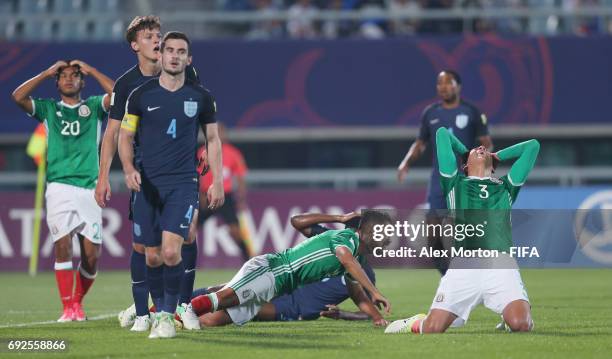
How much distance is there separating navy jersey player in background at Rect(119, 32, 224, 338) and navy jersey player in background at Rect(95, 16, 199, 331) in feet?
0.82

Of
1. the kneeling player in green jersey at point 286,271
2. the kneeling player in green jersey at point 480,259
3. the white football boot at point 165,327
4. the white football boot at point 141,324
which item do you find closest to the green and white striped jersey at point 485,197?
the kneeling player in green jersey at point 480,259

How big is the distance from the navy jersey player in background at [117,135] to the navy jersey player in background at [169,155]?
0.25 m

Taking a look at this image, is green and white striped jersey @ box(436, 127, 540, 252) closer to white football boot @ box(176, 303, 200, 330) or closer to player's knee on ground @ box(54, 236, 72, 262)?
white football boot @ box(176, 303, 200, 330)

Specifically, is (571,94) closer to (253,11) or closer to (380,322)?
(253,11)

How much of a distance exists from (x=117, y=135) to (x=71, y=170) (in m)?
2.11

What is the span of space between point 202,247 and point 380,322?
1054cm

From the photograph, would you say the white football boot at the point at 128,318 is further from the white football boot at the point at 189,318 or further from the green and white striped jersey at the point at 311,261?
the green and white striped jersey at the point at 311,261

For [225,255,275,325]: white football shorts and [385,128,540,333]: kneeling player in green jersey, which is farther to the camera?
[225,255,275,325]: white football shorts

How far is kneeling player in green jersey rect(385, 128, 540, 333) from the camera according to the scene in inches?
386

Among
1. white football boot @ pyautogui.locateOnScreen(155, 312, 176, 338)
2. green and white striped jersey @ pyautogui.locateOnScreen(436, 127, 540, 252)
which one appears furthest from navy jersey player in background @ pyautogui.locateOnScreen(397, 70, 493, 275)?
white football boot @ pyautogui.locateOnScreen(155, 312, 176, 338)

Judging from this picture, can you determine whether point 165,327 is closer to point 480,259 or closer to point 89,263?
point 480,259

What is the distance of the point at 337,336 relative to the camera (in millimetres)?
9719

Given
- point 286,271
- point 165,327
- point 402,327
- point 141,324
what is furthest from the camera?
point 286,271

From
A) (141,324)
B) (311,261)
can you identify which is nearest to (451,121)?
(311,261)
